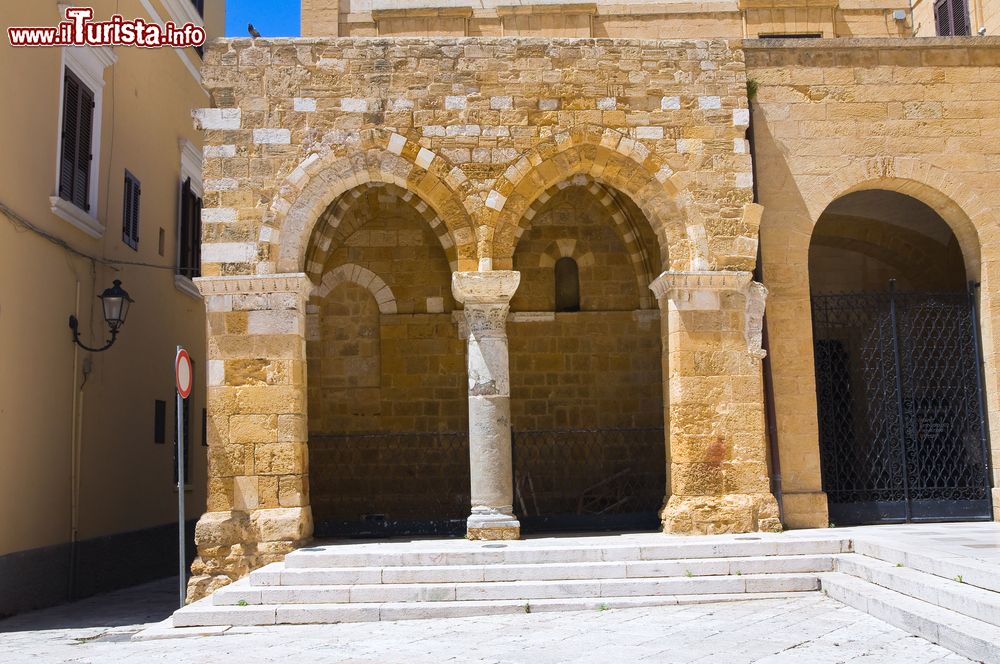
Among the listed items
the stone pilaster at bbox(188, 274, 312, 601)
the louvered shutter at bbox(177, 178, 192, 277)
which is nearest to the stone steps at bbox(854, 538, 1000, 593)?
the stone pilaster at bbox(188, 274, 312, 601)

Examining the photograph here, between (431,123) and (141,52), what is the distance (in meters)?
5.74

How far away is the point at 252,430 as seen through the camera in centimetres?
895

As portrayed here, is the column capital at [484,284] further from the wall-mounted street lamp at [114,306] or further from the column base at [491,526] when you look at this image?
the wall-mounted street lamp at [114,306]

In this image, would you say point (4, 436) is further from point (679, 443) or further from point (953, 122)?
point (953, 122)

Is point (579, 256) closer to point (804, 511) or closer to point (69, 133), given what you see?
point (804, 511)

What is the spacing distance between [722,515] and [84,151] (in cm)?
833

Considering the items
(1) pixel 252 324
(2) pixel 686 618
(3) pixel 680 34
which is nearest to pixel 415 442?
(1) pixel 252 324

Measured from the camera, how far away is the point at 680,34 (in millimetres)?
14141

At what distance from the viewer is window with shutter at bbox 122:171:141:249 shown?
12.4 metres

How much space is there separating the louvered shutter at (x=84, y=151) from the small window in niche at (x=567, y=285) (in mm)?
5980

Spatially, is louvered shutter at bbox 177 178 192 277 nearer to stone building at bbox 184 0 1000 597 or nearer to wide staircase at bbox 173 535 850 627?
stone building at bbox 184 0 1000 597

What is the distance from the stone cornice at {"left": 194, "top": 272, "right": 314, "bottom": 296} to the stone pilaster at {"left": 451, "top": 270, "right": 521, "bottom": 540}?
1577 millimetres

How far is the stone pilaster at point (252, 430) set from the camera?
8758 mm

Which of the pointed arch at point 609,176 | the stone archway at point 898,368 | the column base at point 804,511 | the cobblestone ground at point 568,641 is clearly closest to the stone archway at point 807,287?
the column base at point 804,511
